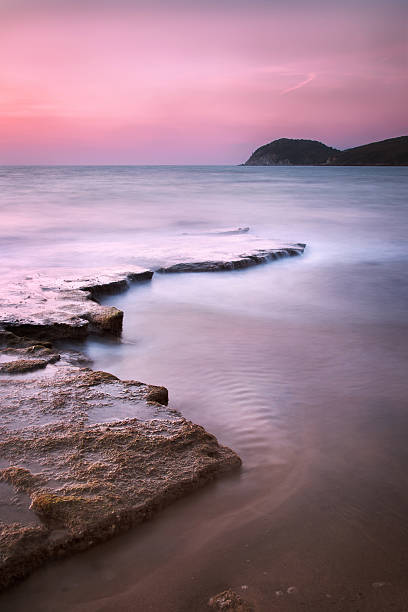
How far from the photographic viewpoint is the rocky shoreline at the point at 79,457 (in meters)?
2.13

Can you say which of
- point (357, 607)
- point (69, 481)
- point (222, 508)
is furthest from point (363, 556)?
point (69, 481)

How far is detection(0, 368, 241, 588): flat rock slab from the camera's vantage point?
6.96 feet

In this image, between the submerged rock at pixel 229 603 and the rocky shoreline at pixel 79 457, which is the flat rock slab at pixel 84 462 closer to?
the rocky shoreline at pixel 79 457

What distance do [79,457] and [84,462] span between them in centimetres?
6

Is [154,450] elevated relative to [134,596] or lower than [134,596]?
elevated

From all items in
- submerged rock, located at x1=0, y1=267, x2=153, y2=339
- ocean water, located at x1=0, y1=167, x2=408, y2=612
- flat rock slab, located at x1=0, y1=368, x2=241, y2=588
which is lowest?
ocean water, located at x1=0, y1=167, x2=408, y2=612

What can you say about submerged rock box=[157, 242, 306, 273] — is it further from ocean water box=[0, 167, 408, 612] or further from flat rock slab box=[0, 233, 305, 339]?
ocean water box=[0, 167, 408, 612]

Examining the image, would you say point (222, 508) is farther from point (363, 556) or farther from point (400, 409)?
point (400, 409)

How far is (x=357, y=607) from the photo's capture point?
1935 millimetres

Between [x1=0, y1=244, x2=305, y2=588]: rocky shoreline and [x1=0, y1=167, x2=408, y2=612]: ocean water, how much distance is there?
0.10 meters

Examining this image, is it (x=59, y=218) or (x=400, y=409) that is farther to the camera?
(x=59, y=218)

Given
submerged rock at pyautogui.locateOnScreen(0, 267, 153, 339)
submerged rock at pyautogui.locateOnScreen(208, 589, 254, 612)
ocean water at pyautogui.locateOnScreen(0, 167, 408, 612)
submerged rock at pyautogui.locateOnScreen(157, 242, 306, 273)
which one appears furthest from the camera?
submerged rock at pyautogui.locateOnScreen(157, 242, 306, 273)

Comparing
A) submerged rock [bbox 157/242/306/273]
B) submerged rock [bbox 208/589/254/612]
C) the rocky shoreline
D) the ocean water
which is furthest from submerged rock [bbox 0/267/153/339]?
submerged rock [bbox 208/589/254/612]

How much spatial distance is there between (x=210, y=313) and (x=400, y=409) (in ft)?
10.1
